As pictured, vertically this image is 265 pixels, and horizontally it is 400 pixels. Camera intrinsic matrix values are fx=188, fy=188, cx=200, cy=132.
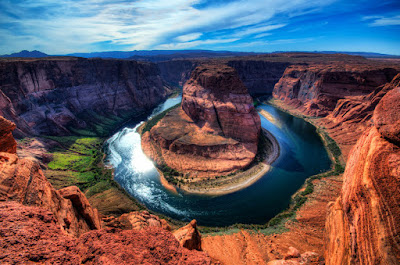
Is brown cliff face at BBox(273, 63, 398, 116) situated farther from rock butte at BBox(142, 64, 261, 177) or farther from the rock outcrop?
the rock outcrop

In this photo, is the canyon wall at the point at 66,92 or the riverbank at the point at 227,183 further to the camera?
the canyon wall at the point at 66,92

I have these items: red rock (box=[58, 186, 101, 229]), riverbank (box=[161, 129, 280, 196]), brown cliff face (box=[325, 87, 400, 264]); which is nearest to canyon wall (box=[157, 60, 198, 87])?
riverbank (box=[161, 129, 280, 196])

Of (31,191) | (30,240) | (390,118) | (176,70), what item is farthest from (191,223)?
(176,70)

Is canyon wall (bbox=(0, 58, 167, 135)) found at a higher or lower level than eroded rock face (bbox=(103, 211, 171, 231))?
higher

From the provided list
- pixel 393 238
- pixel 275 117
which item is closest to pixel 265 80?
pixel 275 117

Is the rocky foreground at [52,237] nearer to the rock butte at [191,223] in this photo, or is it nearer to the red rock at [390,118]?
the rock butte at [191,223]

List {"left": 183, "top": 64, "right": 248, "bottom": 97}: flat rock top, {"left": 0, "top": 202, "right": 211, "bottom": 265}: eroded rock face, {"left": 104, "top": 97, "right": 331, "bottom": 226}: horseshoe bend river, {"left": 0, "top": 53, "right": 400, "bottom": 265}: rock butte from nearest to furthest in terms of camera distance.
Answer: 1. {"left": 0, "top": 202, "right": 211, "bottom": 265}: eroded rock face
2. {"left": 0, "top": 53, "right": 400, "bottom": 265}: rock butte
3. {"left": 104, "top": 97, "right": 331, "bottom": 226}: horseshoe bend river
4. {"left": 183, "top": 64, "right": 248, "bottom": 97}: flat rock top

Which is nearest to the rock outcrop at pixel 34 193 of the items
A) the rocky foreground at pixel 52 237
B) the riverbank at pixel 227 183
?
the rocky foreground at pixel 52 237

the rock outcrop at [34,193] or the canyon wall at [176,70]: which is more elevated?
the canyon wall at [176,70]
